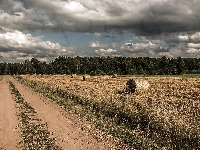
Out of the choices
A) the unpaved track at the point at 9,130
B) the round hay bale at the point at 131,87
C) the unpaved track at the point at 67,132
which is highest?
the round hay bale at the point at 131,87

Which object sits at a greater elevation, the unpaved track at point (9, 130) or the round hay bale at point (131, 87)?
the round hay bale at point (131, 87)

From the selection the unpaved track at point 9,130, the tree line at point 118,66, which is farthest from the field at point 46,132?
the tree line at point 118,66

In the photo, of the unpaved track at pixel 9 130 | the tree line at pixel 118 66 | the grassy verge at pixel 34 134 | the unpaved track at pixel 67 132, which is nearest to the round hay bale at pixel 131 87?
the unpaved track at pixel 67 132

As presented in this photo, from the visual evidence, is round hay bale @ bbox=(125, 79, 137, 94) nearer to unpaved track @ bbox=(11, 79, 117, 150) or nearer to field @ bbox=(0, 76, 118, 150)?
unpaved track @ bbox=(11, 79, 117, 150)

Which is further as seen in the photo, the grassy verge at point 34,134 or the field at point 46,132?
the field at point 46,132

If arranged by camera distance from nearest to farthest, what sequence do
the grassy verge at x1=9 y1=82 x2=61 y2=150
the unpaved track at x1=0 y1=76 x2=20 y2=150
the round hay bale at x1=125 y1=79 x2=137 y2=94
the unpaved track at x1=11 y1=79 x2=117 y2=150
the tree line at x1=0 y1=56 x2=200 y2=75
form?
the grassy verge at x1=9 y1=82 x2=61 y2=150 < the unpaved track at x1=11 y1=79 x2=117 y2=150 < the unpaved track at x1=0 y1=76 x2=20 y2=150 < the round hay bale at x1=125 y1=79 x2=137 y2=94 < the tree line at x1=0 y1=56 x2=200 y2=75

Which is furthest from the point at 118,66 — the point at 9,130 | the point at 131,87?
the point at 9,130

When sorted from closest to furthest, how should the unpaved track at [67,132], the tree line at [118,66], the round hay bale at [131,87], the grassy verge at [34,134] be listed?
1. the grassy verge at [34,134]
2. the unpaved track at [67,132]
3. the round hay bale at [131,87]
4. the tree line at [118,66]

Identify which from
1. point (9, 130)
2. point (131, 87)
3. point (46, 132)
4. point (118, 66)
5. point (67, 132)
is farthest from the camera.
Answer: point (118, 66)

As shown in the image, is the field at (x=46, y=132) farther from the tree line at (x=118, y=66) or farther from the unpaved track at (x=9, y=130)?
the tree line at (x=118, y=66)

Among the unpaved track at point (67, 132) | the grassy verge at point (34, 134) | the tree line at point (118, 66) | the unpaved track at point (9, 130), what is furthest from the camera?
the tree line at point (118, 66)

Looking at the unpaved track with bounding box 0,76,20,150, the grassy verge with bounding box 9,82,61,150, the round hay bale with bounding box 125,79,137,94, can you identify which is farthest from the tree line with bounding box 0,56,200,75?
the grassy verge with bounding box 9,82,61,150

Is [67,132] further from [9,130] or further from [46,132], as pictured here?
[9,130]

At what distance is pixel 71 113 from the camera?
20.1 metres
